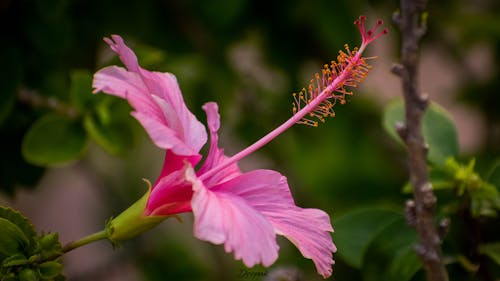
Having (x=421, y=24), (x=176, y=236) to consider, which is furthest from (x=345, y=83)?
(x=176, y=236)

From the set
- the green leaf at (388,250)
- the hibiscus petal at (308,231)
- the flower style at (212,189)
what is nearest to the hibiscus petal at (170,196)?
the flower style at (212,189)

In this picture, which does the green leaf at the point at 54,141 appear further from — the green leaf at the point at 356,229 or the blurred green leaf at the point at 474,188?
the blurred green leaf at the point at 474,188

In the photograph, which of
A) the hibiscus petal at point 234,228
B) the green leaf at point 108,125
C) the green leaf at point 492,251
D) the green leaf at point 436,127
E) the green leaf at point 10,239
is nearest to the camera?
the hibiscus petal at point 234,228

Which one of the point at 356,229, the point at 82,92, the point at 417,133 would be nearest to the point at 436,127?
the point at 356,229

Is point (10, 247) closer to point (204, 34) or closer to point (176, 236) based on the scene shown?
point (204, 34)

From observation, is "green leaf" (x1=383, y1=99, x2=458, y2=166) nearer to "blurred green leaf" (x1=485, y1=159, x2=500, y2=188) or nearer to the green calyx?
"blurred green leaf" (x1=485, y1=159, x2=500, y2=188)

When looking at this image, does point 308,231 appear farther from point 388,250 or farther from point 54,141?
point 54,141

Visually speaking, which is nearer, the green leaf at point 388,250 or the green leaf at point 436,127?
the green leaf at point 388,250

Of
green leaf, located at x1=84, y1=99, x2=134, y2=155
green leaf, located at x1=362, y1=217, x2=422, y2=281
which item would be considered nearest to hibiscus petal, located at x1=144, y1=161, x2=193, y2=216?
green leaf, located at x1=362, y1=217, x2=422, y2=281
